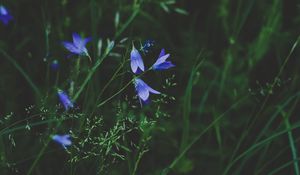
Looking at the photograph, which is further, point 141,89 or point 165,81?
point 165,81

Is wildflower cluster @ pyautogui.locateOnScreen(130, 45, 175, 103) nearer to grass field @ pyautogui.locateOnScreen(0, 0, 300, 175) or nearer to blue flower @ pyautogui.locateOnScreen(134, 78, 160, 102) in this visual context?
blue flower @ pyautogui.locateOnScreen(134, 78, 160, 102)

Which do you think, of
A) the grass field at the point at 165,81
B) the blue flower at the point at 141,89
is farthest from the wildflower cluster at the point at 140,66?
the grass field at the point at 165,81

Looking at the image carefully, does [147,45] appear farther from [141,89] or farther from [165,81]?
[165,81]

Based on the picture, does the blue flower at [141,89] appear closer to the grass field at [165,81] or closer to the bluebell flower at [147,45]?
the bluebell flower at [147,45]

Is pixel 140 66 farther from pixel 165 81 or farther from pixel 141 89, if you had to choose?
pixel 165 81

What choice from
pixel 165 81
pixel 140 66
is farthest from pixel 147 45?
pixel 165 81

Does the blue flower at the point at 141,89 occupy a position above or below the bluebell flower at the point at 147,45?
below

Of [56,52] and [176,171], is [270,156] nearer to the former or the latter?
[176,171]

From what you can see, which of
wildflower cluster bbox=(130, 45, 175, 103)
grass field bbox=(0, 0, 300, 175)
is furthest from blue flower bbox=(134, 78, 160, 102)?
grass field bbox=(0, 0, 300, 175)

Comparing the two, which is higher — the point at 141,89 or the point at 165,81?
the point at 165,81

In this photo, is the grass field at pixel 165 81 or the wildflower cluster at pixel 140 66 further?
the grass field at pixel 165 81
